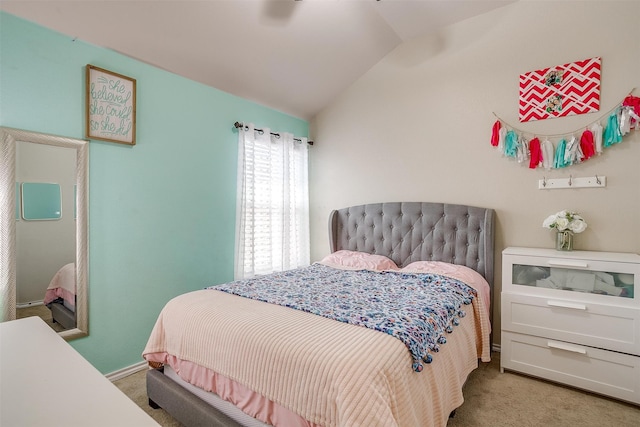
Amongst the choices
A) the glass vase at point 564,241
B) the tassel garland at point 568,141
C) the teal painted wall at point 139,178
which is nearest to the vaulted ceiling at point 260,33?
the teal painted wall at point 139,178

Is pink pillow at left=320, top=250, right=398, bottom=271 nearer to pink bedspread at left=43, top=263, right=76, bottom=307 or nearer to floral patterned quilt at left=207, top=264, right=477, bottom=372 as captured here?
floral patterned quilt at left=207, top=264, right=477, bottom=372

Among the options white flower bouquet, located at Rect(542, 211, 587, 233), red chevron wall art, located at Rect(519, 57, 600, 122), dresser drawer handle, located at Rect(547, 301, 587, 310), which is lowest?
dresser drawer handle, located at Rect(547, 301, 587, 310)

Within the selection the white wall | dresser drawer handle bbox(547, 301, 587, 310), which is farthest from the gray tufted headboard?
dresser drawer handle bbox(547, 301, 587, 310)

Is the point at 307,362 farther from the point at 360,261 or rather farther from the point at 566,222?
the point at 566,222

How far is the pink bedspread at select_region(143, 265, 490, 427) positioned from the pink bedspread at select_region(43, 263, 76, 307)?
82 cm

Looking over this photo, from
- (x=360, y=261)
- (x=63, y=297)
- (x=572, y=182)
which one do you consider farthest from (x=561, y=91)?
(x=63, y=297)

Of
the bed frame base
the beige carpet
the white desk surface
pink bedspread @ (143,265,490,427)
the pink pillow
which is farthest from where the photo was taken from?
the pink pillow

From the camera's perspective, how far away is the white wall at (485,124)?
2393 millimetres

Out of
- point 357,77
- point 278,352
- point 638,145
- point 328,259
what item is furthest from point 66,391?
point 357,77

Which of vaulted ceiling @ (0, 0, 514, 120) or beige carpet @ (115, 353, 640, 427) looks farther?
vaulted ceiling @ (0, 0, 514, 120)

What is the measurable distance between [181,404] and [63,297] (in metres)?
1.23

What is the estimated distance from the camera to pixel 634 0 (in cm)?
231

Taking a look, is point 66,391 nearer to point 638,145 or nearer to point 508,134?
point 508,134

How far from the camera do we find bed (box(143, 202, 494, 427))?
3.87 ft
